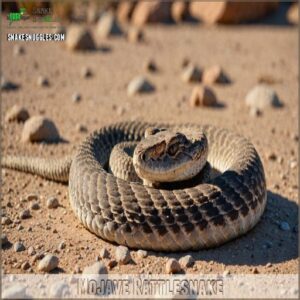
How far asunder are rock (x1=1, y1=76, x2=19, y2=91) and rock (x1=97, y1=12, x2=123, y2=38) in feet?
14.8

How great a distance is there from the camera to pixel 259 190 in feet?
19.3

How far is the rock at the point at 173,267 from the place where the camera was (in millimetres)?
5127

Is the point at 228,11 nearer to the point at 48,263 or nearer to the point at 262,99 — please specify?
the point at 262,99

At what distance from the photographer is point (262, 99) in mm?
10352

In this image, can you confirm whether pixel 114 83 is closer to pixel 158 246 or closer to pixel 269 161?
pixel 269 161

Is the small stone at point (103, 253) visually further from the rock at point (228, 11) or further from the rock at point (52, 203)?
the rock at point (228, 11)

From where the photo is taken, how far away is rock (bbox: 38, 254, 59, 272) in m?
5.08

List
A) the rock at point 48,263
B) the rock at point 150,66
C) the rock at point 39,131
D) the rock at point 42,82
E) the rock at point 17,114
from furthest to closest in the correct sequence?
the rock at point 150,66 → the rock at point 42,82 → the rock at point 17,114 → the rock at point 39,131 → the rock at point 48,263

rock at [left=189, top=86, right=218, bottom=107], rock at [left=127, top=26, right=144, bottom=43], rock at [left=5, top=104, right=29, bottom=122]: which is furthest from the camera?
rock at [left=127, top=26, right=144, bottom=43]

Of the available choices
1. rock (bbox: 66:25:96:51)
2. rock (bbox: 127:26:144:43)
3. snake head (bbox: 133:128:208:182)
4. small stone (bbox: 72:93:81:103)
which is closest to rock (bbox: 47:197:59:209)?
snake head (bbox: 133:128:208:182)

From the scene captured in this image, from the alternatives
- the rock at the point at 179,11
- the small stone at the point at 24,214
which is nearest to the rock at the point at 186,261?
the small stone at the point at 24,214

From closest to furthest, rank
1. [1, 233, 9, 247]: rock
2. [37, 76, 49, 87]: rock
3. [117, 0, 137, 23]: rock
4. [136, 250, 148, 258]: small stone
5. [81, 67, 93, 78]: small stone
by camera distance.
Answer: [136, 250, 148, 258]: small stone < [1, 233, 9, 247]: rock < [37, 76, 49, 87]: rock < [81, 67, 93, 78]: small stone < [117, 0, 137, 23]: rock

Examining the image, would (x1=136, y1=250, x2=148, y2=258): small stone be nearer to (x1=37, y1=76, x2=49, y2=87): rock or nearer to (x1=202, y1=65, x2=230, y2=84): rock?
(x1=37, y1=76, x2=49, y2=87): rock

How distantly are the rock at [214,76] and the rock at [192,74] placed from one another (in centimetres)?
15
